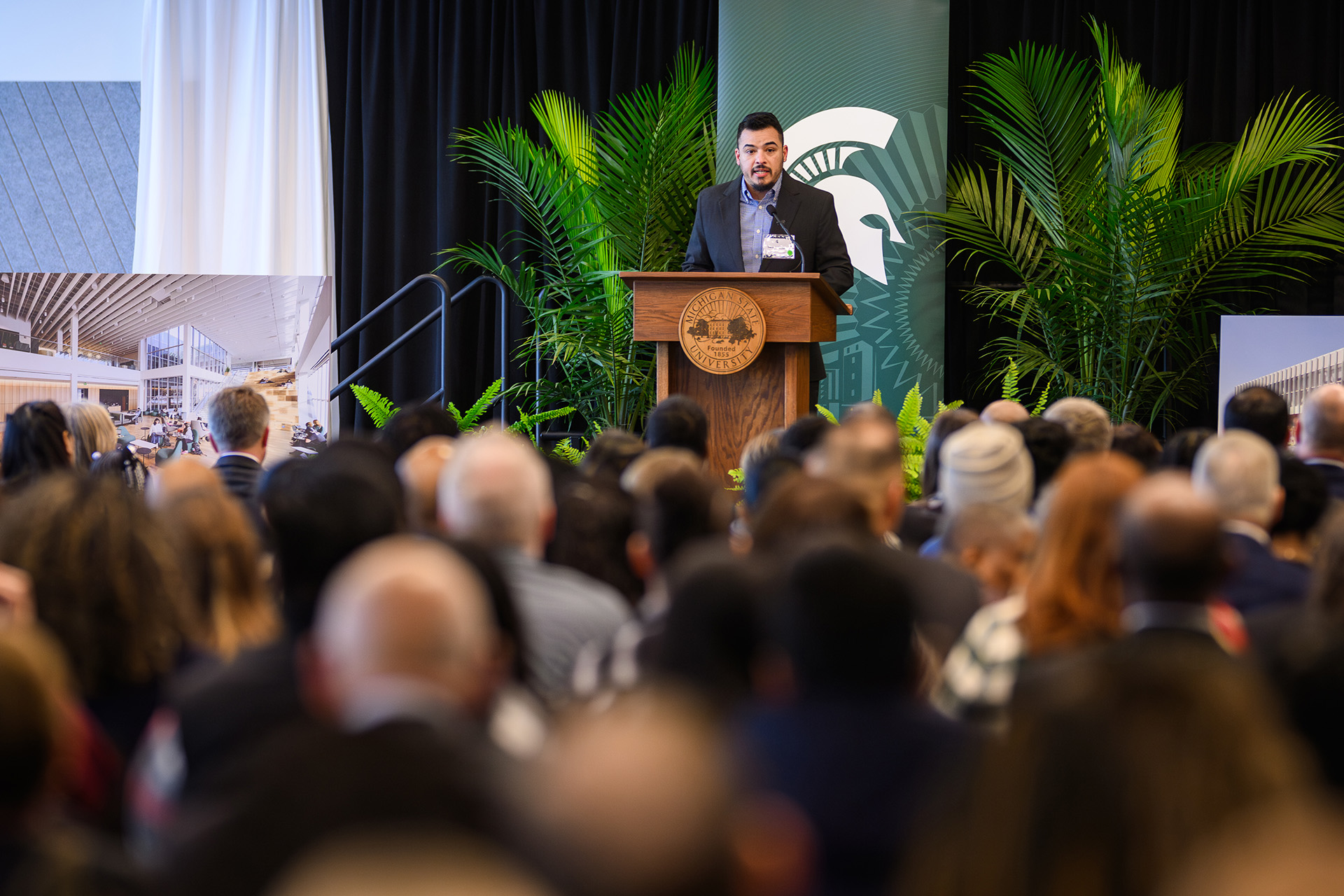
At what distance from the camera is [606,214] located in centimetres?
692

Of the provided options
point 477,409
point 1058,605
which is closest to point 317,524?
A: point 1058,605

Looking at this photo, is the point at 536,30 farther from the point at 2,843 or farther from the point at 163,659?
the point at 2,843

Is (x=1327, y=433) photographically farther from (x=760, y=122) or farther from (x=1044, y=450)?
(x=760, y=122)

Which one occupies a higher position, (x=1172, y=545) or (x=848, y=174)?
(x=848, y=174)

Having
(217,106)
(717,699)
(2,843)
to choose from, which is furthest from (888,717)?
(217,106)

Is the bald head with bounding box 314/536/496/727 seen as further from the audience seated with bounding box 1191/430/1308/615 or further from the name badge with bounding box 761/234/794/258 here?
the name badge with bounding box 761/234/794/258

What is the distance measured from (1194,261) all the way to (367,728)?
6688 mm

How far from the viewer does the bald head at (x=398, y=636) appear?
1205 mm

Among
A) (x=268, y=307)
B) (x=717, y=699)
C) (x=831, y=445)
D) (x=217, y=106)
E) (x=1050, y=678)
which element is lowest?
(x=717, y=699)

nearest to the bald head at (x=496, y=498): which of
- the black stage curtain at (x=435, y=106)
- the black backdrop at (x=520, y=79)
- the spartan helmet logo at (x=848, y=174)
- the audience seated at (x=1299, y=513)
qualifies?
the audience seated at (x=1299, y=513)

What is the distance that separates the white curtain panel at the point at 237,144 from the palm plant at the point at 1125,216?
13.6 feet

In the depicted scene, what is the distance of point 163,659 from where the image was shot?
1862 mm

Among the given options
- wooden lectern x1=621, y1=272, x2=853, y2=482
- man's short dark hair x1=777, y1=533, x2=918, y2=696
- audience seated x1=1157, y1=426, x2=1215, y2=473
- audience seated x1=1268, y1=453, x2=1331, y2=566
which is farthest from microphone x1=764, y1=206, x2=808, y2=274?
man's short dark hair x1=777, y1=533, x2=918, y2=696

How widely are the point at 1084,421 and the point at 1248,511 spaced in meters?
1.19
